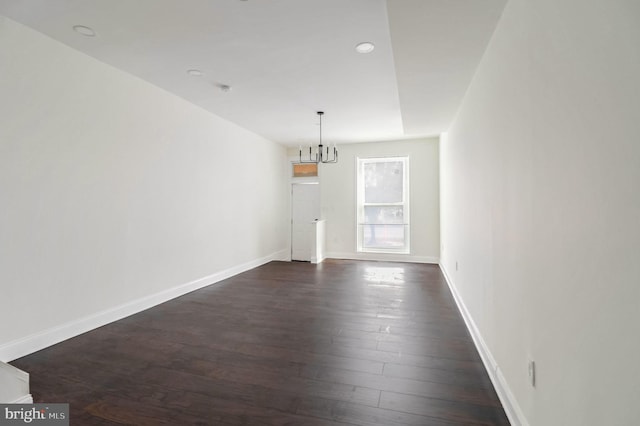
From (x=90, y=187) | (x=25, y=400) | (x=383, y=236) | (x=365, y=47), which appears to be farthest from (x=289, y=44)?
(x=383, y=236)

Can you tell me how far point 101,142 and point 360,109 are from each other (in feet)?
10.8

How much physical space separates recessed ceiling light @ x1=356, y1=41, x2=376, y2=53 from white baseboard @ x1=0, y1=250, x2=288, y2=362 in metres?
3.61

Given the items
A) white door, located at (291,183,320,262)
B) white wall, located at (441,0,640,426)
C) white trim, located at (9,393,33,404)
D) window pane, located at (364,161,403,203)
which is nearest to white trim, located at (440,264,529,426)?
white wall, located at (441,0,640,426)

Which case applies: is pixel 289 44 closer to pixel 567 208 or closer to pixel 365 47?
pixel 365 47

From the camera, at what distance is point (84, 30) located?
2.58 m

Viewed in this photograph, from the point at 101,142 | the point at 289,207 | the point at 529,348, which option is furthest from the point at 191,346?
the point at 289,207

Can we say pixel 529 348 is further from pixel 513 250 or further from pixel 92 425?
pixel 92 425

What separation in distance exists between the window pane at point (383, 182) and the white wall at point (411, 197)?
0.27 meters

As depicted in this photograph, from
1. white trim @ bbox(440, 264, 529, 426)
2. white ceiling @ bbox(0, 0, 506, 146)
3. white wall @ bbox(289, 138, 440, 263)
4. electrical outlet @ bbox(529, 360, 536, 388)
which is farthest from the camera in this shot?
white wall @ bbox(289, 138, 440, 263)

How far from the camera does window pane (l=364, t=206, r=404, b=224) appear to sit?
6863mm

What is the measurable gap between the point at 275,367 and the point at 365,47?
9.31 ft

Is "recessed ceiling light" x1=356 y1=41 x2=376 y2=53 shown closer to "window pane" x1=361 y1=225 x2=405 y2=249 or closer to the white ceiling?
the white ceiling

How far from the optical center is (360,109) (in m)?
4.56
